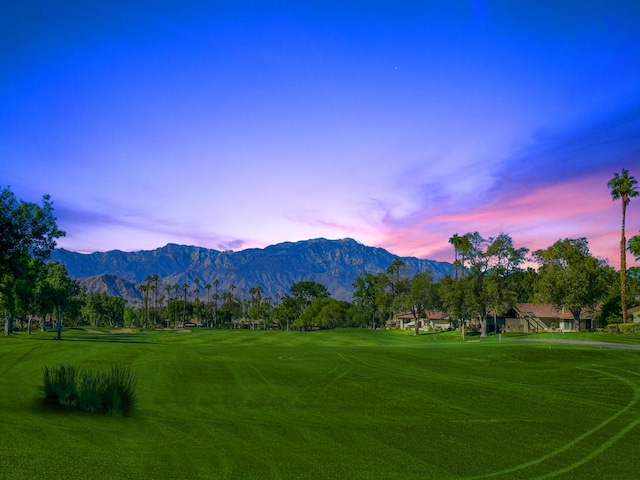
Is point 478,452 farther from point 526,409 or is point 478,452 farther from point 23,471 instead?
point 23,471

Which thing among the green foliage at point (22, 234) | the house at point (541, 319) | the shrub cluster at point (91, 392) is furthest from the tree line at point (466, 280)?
the shrub cluster at point (91, 392)

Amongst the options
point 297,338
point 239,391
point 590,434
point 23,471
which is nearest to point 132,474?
point 23,471

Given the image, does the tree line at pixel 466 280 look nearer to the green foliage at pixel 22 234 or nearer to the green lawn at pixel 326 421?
the green foliage at pixel 22 234

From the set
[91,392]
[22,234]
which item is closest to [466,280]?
[22,234]

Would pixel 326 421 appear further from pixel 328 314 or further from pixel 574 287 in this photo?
pixel 328 314

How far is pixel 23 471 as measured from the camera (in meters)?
9.54

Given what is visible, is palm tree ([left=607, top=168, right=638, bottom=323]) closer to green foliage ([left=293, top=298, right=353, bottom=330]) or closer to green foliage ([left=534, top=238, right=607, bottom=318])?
green foliage ([left=534, top=238, right=607, bottom=318])

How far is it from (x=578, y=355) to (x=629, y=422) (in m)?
18.9

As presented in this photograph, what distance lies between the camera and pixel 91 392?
16.6 m

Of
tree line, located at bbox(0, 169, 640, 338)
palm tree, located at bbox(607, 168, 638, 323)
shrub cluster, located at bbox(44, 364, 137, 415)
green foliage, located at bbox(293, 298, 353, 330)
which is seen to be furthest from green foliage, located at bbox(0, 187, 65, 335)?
green foliage, located at bbox(293, 298, 353, 330)

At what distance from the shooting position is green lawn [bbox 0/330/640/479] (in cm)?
1139

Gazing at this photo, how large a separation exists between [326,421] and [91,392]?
8215mm

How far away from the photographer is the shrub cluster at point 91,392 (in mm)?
16469

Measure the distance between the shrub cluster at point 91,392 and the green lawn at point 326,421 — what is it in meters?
0.64
